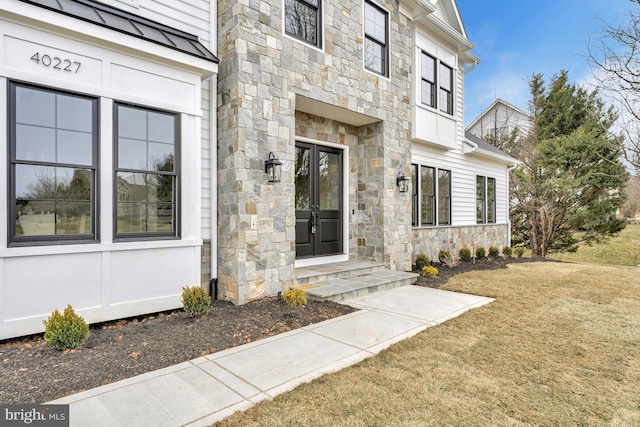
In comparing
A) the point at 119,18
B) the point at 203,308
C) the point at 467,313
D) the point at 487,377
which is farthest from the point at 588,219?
the point at 119,18

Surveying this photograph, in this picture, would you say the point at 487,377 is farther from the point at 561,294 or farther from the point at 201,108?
the point at 201,108

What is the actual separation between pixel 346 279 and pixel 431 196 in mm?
4941

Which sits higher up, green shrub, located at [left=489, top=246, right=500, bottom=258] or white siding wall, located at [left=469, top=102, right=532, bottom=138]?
white siding wall, located at [left=469, top=102, right=532, bottom=138]

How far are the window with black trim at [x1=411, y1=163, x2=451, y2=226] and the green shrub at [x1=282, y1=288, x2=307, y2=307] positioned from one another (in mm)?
5364

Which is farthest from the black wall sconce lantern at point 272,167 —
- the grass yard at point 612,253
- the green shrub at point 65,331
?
the grass yard at point 612,253

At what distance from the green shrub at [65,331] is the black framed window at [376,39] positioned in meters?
6.30

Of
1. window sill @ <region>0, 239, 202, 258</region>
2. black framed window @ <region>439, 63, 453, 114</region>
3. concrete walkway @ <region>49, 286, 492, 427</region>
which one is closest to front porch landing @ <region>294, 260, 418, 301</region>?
concrete walkway @ <region>49, 286, 492, 427</region>

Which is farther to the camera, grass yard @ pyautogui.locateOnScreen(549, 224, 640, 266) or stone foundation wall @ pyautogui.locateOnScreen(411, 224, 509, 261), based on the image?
grass yard @ pyautogui.locateOnScreen(549, 224, 640, 266)

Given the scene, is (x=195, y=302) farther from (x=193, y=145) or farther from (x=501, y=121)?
(x=501, y=121)

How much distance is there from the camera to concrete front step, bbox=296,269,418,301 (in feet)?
17.1

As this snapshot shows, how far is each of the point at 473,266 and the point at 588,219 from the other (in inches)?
412

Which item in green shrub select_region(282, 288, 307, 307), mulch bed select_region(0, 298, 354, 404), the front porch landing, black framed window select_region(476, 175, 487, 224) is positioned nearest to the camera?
mulch bed select_region(0, 298, 354, 404)

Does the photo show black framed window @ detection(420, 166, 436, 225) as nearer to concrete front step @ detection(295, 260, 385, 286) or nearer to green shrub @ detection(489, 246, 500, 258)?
green shrub @ detection(489, 246, 500, 258)

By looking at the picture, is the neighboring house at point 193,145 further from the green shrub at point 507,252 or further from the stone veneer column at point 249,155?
the green shrub at point 507,252
